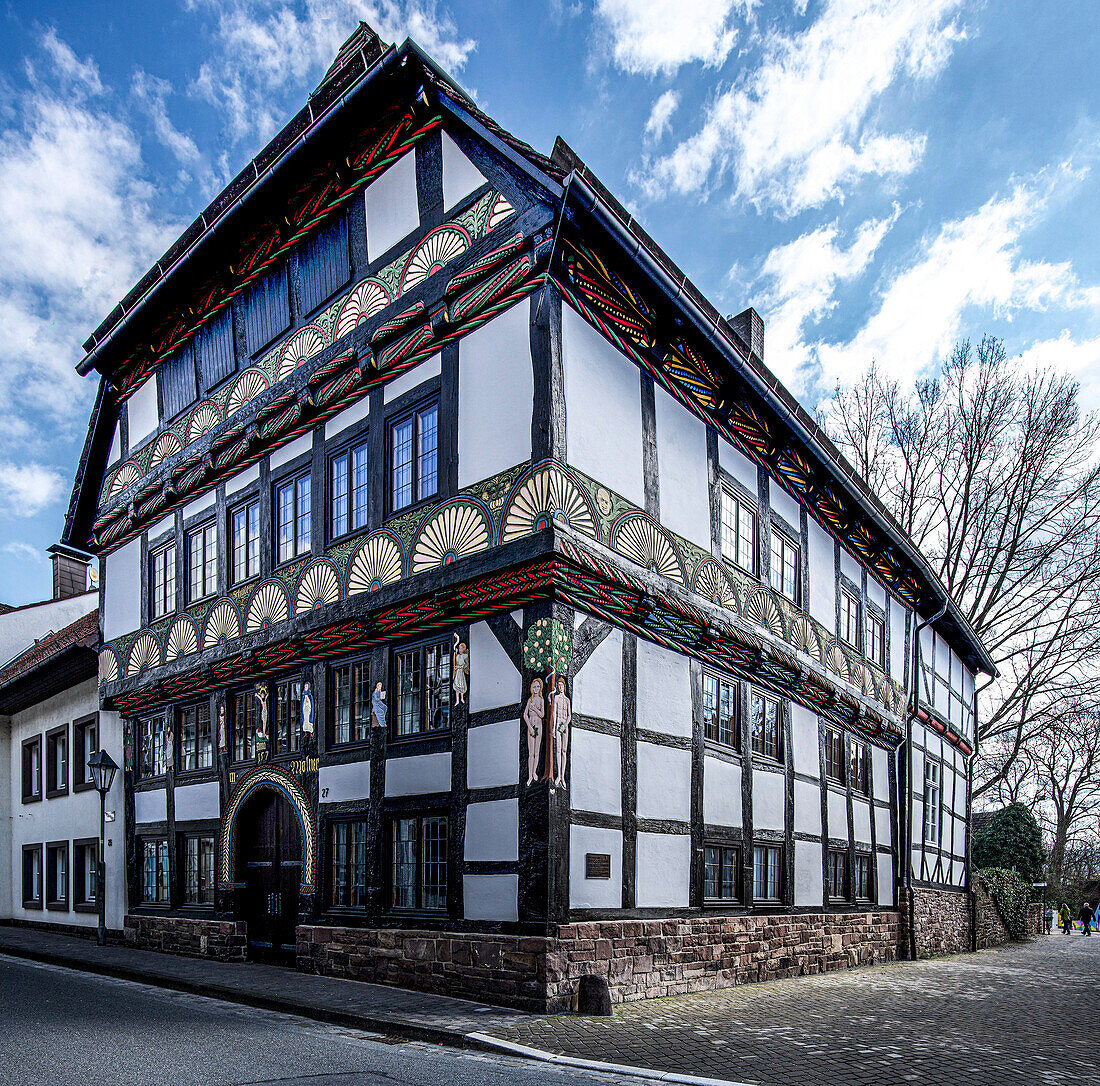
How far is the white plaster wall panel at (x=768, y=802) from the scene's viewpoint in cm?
1338

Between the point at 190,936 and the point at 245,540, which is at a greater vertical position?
the point at 245,540

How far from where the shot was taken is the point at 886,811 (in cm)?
1892

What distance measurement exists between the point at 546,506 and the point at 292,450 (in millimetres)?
5711

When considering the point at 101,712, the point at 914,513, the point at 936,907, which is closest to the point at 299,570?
the point at 101,712

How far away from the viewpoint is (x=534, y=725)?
9.63m

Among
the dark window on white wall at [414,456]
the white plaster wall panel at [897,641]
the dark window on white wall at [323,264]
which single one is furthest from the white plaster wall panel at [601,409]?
the white plaster wall panel at [897,641]

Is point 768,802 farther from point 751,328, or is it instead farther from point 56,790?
point 56,790

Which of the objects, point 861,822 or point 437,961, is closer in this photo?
point 437,961

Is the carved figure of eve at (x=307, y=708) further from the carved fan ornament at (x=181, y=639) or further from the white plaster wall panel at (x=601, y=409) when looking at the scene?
the white plaster wall panel at (x=601, y=409)

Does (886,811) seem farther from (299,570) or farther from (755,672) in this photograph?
(299,570)

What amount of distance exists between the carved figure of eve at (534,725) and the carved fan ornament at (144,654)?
9.15 meters

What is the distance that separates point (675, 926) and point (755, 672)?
3958mm

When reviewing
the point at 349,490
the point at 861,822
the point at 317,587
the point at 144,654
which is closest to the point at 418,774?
the point at 317,587

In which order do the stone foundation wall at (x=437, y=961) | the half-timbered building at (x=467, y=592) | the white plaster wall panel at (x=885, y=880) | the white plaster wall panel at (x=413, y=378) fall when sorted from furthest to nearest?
the white plaster wall panel at (x=885, y=880) < the white plaster wall panel at (x=413, y=378) < the half-timbered building at (x=467, y=592) < the stone foundation wall at (x=437, y=961)
